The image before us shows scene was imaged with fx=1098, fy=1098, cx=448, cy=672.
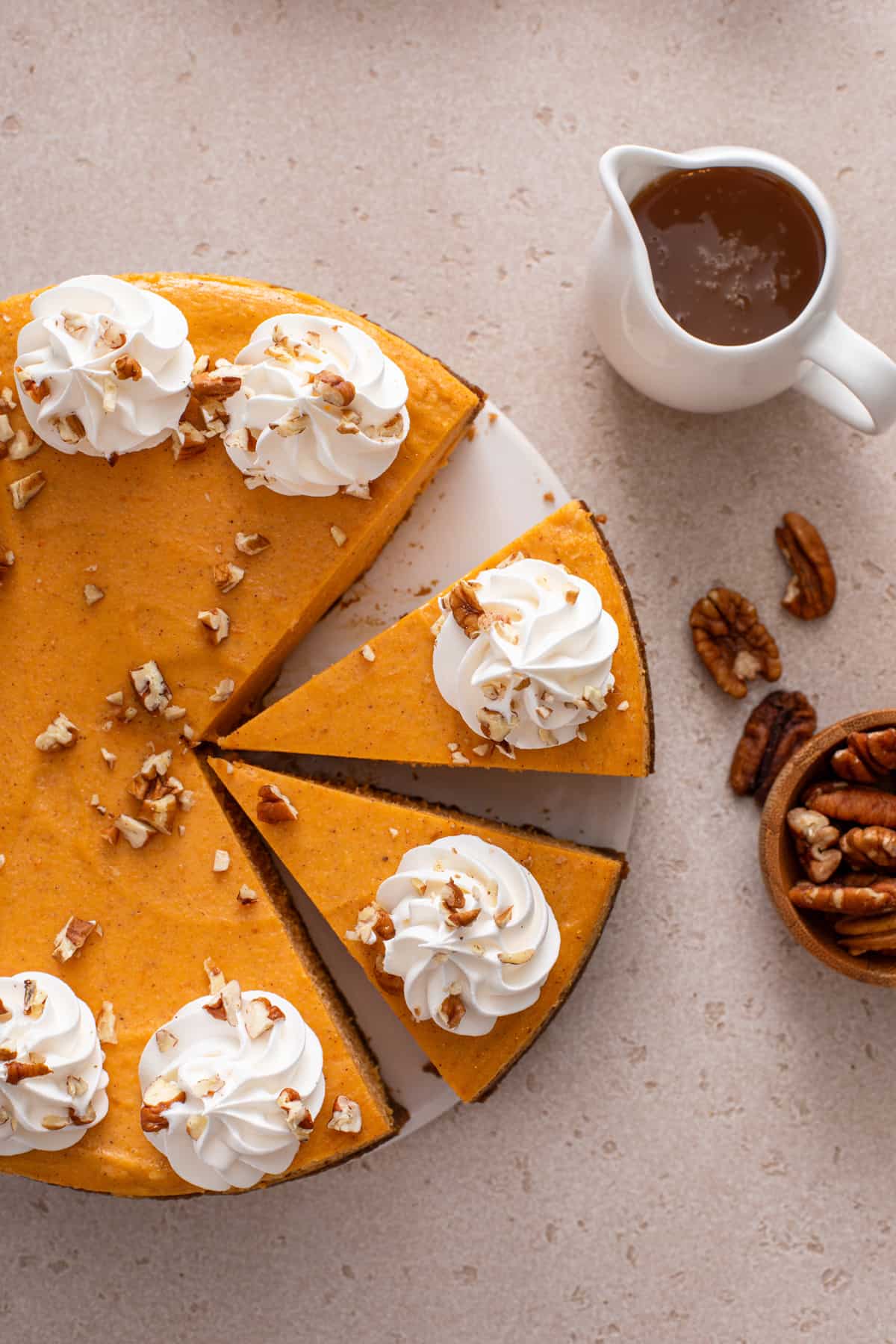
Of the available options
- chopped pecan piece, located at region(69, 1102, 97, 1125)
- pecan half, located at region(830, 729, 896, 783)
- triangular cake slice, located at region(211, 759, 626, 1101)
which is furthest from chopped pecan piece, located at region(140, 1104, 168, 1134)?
pecan half, located at region(830, 729, 896, 783)

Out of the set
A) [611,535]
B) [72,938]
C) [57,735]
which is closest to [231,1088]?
[72,938]

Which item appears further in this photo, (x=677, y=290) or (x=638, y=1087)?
(x=638, y=1087)

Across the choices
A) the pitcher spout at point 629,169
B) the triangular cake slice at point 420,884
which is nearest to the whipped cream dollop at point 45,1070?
the triangular cake slice at point 420,884

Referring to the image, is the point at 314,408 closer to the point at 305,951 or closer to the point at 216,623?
the point at 216,623

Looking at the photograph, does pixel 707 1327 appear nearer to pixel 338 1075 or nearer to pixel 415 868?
pixel 338 1075

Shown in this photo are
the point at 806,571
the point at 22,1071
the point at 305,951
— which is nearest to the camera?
the point at 22,1071

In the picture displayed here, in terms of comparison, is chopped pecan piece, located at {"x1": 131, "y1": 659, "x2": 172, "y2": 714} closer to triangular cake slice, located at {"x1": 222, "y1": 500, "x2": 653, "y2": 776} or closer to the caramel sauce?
triangular cake slice, located at {"x1": 222, "y1": 500, "x2": 653, "y2": 776}

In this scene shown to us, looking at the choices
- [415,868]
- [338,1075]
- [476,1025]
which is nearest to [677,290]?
[415,868]
